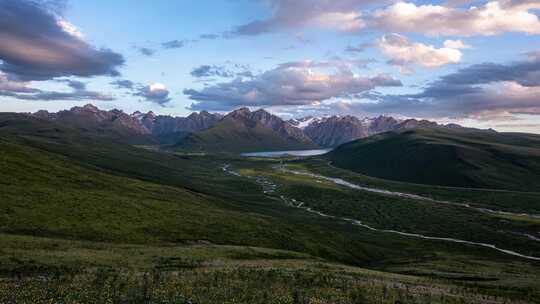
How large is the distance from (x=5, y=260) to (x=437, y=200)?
19330 cm

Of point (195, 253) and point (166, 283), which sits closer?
point (166, 283)

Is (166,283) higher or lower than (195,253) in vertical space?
higher

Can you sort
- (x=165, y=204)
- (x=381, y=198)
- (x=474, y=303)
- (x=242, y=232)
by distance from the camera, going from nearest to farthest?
1. (x=474, y=303)
2. (x=242, y=232)
3. (x=165, y=204)
4. (x=381, y=198)

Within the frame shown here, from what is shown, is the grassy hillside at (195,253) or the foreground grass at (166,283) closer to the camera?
the foreground grass at (166,283)

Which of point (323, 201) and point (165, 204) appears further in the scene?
point (323, 201)

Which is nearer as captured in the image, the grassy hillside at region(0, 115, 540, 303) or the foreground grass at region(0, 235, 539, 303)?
the foreground grass at region(0, 235, 539, 303)

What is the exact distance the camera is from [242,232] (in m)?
79.6

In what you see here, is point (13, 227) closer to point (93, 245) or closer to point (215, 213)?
point (93, 245)

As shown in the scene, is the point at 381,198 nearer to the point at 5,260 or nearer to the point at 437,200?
the point at 437,200

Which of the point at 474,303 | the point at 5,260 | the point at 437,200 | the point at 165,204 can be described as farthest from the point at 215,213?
the point at 437,200

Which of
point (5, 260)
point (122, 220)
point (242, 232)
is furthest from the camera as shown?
point (242, 232)

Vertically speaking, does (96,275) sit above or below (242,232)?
above

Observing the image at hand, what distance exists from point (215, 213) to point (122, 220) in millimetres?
27309

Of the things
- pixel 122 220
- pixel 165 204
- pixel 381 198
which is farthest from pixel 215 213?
pixel 381 198
